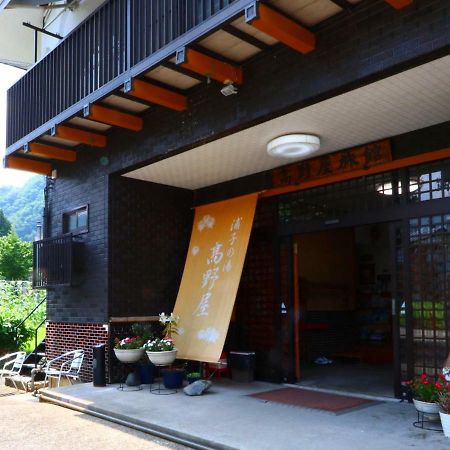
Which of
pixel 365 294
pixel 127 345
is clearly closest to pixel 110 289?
pixel 127 345

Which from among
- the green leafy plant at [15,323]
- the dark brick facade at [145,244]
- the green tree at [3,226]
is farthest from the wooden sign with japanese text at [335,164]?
the green tree at [3,226]

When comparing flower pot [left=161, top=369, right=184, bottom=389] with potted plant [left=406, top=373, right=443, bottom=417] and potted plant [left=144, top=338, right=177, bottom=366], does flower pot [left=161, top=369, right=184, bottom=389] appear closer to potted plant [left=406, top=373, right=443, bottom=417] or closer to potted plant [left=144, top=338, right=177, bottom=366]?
potted plant [left=144, top=338, right=177, bottom=366]

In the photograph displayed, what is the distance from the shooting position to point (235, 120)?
6734 millimetres

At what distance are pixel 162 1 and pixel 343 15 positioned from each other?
7.46 feet

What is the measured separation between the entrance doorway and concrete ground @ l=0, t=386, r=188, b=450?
4351 mm

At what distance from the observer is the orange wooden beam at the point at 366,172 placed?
266 inches

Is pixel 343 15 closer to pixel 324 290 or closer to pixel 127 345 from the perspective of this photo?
pixel 127 345

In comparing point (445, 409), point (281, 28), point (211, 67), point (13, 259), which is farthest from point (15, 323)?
point (13, 259)

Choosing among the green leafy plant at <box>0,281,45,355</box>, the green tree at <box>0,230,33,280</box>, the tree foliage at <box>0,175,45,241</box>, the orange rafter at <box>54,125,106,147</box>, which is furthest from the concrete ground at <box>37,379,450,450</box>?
the tree foliage at <box>0,175,45,241</box>

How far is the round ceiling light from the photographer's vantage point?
6988 mm

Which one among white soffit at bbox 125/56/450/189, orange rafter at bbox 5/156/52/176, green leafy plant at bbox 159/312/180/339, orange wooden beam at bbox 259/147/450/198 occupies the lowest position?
green leafy plant at bbox 159/312/180/339

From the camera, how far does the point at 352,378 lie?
29.3ft

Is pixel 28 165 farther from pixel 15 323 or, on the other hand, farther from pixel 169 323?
pixel 15 323

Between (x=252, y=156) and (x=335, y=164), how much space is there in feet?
4.04
